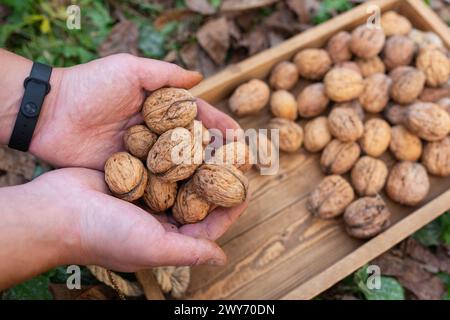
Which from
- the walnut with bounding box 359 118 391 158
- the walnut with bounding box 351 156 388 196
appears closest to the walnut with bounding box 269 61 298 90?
the walnut with bounding box 359 118 391 158

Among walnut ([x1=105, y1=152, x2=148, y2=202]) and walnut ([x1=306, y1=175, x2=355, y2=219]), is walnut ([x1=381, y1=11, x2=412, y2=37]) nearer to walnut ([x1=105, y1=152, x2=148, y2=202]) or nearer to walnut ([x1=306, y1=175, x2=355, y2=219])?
walnut ([x1=306, y1=175, x2=355, y2=219])

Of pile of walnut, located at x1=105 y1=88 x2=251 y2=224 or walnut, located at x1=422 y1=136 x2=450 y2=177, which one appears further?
walnut, located at x1=422 y1=136 x2=450 y2=177

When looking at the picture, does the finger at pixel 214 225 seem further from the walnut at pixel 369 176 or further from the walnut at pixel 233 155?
the walnut at pixel 369 176

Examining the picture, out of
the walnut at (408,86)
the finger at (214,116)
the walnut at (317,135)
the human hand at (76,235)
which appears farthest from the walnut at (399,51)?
the human hand at (76,235)

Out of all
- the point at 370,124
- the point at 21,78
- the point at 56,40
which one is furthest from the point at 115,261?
the point at 56,40

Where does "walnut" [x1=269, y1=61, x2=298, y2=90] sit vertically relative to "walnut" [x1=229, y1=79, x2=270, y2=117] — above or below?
above

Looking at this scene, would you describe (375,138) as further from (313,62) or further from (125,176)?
(125,176)
